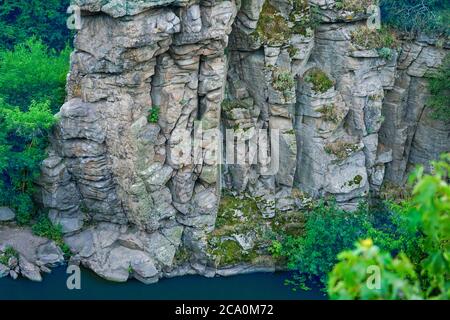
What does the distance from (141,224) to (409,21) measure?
41.1 ft

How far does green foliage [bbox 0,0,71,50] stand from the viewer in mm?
27902

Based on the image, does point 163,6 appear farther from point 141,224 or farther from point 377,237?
point 377,237

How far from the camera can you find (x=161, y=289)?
2505 centimetres

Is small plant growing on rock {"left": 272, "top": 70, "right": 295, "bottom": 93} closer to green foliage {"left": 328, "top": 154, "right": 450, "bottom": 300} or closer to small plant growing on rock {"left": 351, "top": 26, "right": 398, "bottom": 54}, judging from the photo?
Result: small plant growing on rock {"left": 351, "top": 26, "right": 398, "bottom": 54}

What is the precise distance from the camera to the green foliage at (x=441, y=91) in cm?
2624

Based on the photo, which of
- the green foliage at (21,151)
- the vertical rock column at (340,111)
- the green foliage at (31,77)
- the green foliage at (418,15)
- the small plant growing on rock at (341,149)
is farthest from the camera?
the small plant growing on rock at (341,149)

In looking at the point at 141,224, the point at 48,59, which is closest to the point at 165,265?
the point at 141,224

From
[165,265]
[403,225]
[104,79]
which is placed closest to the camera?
[403,225]

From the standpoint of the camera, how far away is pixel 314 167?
89.1ft

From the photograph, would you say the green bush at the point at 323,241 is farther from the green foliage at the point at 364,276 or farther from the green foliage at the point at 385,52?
the green foliage at the point at 364,276

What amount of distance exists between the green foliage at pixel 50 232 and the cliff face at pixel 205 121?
0.25 metres

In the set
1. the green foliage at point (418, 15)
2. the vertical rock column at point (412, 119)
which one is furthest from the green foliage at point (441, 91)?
the green foliage at point (418, 15)

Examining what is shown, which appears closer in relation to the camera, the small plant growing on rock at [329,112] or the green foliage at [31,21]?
the small plant growing on rock at [329,112]

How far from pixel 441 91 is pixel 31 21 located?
1636 centimetres
